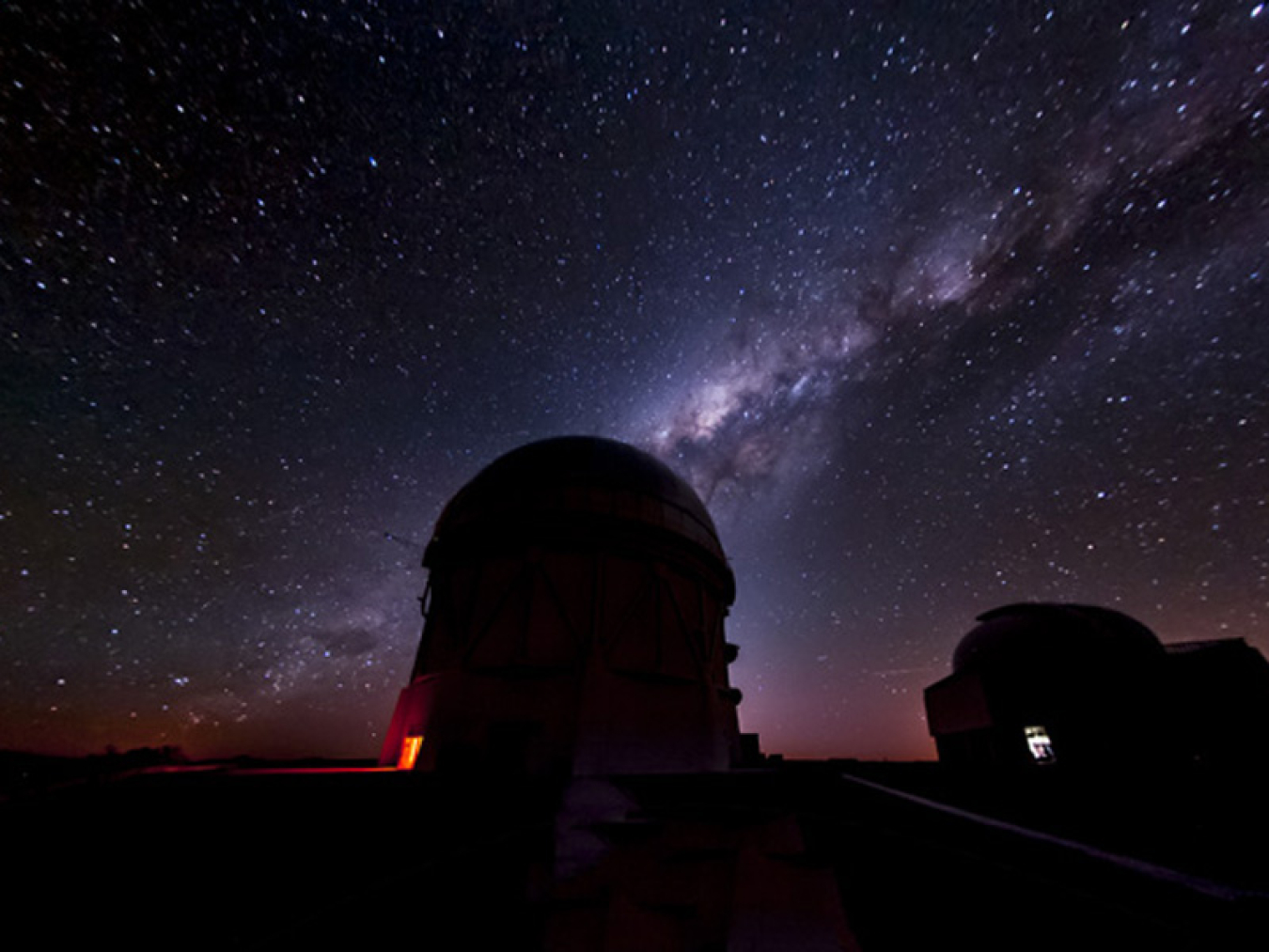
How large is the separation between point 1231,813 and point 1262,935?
12.8 metres

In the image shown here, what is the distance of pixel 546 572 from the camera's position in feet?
39.1

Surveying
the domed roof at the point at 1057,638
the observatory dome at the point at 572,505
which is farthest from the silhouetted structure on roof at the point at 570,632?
the domed roof at the point at 1057,638

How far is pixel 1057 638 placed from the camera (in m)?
17.2

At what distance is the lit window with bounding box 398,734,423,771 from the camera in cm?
1083

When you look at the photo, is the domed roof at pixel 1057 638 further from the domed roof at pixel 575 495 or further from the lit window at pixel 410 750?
the lit window at pixel 410 750

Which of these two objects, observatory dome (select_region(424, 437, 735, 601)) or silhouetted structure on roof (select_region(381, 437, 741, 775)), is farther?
observatory dome (select_region(424, 437, 735, 601))

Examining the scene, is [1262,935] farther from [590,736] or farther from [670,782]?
[590,736]

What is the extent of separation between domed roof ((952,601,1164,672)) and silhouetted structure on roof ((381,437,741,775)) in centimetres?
1213

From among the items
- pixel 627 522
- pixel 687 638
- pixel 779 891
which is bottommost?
pixel 779 891

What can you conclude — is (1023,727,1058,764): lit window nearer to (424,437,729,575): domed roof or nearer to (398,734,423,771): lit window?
(424,437,729,575): domed roof

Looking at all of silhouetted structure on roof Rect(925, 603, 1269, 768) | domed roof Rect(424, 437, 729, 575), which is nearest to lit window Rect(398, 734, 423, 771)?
domed roof Rect(424, 437, 729, 575)

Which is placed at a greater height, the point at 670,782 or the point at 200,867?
the point at 670,782

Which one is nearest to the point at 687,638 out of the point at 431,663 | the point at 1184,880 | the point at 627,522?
the point at 627,522

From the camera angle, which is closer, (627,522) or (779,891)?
(779,891)
